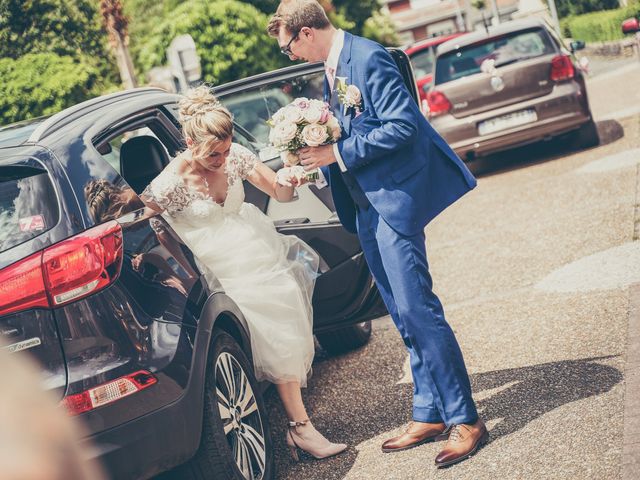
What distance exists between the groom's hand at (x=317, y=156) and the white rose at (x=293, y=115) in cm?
13

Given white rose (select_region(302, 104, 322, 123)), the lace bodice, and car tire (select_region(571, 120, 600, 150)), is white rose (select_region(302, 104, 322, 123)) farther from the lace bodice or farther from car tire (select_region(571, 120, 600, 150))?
car tire (select_region(571, 120, 600, 150))

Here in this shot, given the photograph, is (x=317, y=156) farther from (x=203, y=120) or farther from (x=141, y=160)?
(x=141, y=160)

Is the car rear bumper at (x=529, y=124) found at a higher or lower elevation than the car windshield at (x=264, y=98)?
lower

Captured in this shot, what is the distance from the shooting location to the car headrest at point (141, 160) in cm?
509

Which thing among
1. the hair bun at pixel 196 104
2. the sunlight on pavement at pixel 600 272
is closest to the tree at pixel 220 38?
the sunlight on pavement at pixel 600 272

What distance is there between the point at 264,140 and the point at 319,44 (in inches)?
75.2

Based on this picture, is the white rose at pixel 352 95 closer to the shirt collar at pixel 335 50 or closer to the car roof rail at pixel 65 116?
the shirt collar at pixel 335 50

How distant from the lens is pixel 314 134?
4488 millimetres

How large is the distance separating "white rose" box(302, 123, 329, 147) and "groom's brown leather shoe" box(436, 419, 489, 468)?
4.55ft

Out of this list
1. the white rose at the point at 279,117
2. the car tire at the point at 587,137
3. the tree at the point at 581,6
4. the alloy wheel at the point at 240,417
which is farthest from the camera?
the tree at the point at 581,6

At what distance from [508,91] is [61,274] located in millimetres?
9264

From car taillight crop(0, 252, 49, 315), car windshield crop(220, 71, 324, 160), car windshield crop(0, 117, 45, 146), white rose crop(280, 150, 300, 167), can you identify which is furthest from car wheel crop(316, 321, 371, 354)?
car taillight crop(0, 252, 49, 315)

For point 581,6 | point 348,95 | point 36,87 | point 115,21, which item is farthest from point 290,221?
point 581,6

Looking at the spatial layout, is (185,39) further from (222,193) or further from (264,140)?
(222,193)
